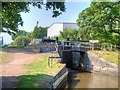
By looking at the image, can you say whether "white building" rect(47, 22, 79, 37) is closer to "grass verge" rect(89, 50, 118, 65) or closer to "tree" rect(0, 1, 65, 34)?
"grass verge" rect(89, 50, 118, 65)

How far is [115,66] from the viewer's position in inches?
949

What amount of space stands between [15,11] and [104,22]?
57.8 feet

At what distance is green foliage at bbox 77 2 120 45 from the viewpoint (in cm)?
2712

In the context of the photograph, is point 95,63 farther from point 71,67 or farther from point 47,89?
point 47,89

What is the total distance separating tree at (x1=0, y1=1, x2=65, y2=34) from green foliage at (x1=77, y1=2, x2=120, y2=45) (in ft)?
52.3

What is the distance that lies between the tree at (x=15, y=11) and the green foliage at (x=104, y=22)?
15933mm

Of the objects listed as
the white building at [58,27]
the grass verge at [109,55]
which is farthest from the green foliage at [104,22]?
the white building at [58,27]

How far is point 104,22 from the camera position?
1070 inches

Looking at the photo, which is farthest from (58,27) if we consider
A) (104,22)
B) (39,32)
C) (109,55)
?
(109,55)

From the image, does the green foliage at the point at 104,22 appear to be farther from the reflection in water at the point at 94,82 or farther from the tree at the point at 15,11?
the tree at the point at 15,11

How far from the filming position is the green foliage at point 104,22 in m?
27.1

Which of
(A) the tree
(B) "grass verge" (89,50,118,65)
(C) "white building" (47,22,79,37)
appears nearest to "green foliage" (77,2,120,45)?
(B) "grass verge" (89,50,118,65)

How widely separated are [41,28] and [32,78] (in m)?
43.4

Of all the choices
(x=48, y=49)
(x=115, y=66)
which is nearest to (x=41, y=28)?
(x=48, y=49)
